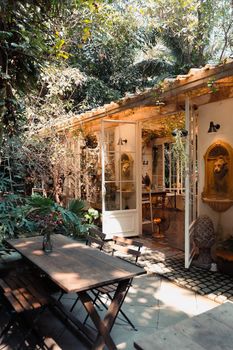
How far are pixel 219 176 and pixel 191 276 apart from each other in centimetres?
171

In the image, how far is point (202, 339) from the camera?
1450 millimetres

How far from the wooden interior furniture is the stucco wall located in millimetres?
3181

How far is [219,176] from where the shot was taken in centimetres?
469

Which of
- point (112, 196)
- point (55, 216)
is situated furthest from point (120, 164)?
point (55, 216)

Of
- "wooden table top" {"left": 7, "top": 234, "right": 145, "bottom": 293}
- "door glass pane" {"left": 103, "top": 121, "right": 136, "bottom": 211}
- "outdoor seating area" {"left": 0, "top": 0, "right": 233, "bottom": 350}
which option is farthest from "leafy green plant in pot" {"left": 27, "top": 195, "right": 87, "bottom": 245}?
"door glass pane" {"left": 103, "top": 121, "right": 136, "bottom": 211}

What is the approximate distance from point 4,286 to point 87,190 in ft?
14.3

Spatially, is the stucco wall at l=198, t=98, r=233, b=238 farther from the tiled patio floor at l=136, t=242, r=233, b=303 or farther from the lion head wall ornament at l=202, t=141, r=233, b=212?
the tiled patio floor at l=136, t=242, r=233, b=303

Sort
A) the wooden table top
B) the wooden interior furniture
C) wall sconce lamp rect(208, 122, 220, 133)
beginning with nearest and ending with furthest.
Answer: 1. the wooden interior furniture
2. the wooden table top
3. wall sconce lamp rect(208, 122, 220, 133)

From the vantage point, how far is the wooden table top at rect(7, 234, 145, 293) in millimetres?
2164

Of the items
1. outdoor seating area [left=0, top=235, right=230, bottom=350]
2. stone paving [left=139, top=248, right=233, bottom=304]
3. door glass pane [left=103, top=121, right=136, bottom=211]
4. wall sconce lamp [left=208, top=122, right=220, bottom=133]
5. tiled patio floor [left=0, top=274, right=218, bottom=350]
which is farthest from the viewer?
door glass pane [left=103, top=121, right=136, bottom=211]

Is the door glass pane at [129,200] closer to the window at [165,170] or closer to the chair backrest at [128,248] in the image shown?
the chair backrest at [128,248]

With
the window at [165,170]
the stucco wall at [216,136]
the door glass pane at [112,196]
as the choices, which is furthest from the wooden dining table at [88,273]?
the window at [165,170]

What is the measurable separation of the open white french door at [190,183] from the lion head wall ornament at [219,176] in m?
0.22

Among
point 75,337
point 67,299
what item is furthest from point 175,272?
point 75,337
